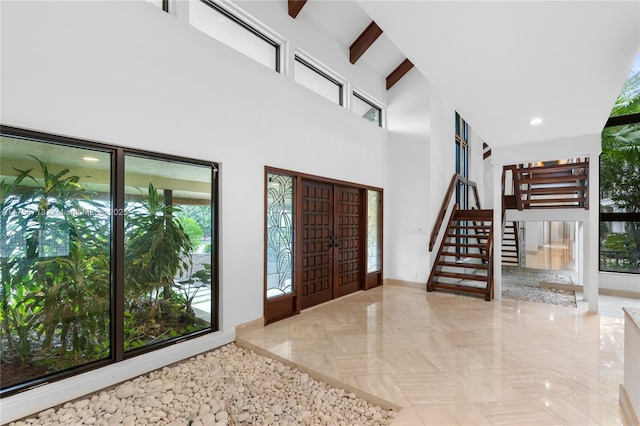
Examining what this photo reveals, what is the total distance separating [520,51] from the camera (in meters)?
2.43

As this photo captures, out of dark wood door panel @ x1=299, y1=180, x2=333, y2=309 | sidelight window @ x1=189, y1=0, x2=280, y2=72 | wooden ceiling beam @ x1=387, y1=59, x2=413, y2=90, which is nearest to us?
sidelight window @ x1=189, y1=0, x2=280, y2=72

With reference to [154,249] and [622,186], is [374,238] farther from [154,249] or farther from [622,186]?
[622,186]

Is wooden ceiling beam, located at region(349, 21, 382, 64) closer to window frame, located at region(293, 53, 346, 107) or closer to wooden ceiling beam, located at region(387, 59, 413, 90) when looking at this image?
window frame, located at region(293, 53, 346, 107)


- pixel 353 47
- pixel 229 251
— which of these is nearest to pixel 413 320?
pixel 229 251

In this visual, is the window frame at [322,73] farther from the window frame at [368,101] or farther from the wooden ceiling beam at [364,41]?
the wooden ceiling beam at [364,41]

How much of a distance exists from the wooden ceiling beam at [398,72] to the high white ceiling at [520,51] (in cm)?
283

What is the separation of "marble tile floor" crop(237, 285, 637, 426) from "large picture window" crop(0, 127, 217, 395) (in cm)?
113

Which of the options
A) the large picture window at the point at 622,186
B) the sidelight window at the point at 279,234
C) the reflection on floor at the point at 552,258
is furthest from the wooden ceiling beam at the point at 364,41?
the reflection on floor at the point at 552,258

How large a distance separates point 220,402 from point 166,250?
1.55 metres

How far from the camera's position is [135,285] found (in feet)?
9.51

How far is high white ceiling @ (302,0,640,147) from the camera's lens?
1.98 m

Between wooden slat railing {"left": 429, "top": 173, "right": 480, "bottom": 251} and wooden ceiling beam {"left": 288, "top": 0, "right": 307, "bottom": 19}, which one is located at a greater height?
wooden ceiling beam {"left": 288, "top": 0, "right": 307, "bottom": 19}

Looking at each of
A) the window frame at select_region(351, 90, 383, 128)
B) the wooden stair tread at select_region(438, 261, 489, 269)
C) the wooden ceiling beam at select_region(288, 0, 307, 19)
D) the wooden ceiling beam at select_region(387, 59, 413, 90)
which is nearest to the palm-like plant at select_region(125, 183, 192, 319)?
the wooden ceiling beam at select_region(288, 0, 307, 19)

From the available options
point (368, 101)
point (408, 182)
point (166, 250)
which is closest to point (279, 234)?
point (166, 250)
